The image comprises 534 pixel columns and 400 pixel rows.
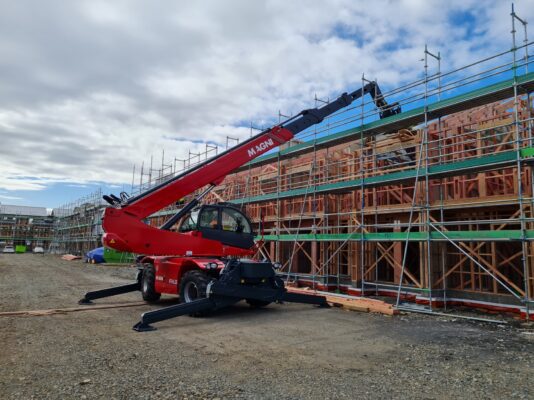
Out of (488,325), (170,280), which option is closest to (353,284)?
(488,325)

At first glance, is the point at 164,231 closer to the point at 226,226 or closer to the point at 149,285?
the point at 226,226

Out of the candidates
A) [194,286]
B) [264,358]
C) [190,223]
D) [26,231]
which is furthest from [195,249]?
[26,231]

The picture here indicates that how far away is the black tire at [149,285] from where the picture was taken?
1089cm

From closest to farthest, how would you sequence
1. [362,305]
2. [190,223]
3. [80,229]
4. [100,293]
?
1. [362,305]
2. [190,223]
3. [100,293]
4. [80,229]

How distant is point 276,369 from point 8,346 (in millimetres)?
4233

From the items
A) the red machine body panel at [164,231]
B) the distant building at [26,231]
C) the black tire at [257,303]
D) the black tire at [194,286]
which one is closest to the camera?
the black tire at [194,286]

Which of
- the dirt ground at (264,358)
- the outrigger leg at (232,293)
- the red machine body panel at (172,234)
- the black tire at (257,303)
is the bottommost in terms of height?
the dirt ground at (264,358)

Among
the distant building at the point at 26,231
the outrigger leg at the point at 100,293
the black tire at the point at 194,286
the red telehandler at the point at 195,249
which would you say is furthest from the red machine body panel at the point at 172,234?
the distant building at the point at 26,231

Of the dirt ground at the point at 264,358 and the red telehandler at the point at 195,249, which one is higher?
the red telehandler at the point at 195,249

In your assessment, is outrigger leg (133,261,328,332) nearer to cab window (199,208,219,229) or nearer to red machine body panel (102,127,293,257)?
red machine body panel (102,127,293,257)

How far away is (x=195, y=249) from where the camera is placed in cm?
990

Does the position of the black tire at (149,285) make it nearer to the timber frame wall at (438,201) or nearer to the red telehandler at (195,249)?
the red telehandler at (195,249)

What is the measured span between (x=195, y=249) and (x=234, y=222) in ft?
4.27

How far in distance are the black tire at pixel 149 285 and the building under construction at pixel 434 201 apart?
11.9 ft
